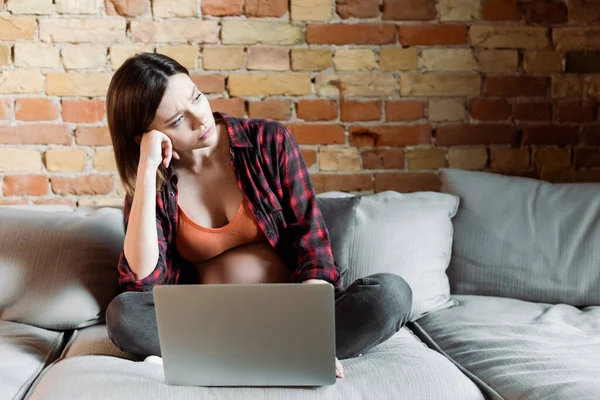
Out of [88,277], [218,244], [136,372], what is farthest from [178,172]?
[136,372]

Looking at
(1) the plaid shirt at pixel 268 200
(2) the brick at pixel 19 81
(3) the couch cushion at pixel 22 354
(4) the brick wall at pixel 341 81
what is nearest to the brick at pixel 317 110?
(4) the brick wall at pixel 341 81

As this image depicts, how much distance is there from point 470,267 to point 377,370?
0.73 meters

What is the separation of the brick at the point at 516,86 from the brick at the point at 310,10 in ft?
1.99


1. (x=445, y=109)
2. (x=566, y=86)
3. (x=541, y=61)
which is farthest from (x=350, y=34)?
(x=566, y=86)

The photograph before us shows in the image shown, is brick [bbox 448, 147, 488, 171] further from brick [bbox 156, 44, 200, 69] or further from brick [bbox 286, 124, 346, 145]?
brick [bbox 156, 44, 200, 69]

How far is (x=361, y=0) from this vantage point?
237cm

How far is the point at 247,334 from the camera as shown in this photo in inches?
51.3

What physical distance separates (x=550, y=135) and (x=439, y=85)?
0.44 m

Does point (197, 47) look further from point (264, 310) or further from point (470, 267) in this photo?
point (264, 310)

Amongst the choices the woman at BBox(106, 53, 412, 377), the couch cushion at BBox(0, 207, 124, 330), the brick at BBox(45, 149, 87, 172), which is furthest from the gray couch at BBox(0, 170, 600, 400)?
the brick at BBox(45, 149, 87, 172)

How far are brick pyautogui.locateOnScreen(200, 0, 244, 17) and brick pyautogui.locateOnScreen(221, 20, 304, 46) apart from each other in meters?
0.03

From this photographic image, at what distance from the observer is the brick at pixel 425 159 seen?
245cm

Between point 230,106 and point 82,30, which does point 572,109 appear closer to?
point 230,106

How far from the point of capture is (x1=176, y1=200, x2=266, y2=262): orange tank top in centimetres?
176
